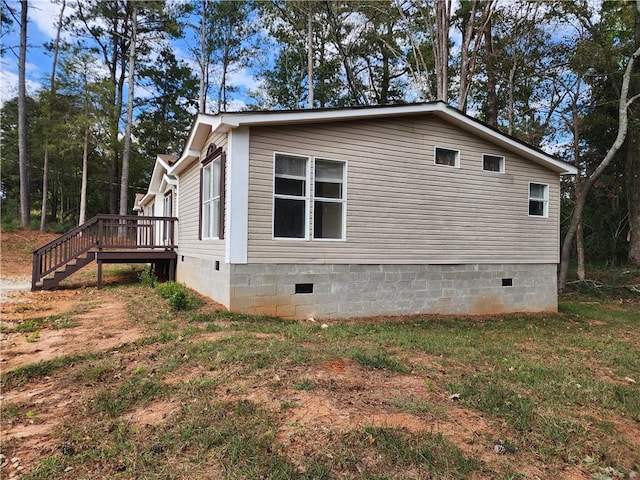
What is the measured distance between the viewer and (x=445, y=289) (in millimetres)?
8547

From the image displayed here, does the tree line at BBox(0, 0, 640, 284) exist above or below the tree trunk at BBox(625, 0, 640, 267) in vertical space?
above

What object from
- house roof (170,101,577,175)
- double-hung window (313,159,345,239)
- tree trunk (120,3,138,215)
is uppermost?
tree trunk (120,3,138,215)

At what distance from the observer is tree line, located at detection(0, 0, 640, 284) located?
14328 mm

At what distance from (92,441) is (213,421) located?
0.82 meters

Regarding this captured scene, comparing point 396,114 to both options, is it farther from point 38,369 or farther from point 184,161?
point 38,369

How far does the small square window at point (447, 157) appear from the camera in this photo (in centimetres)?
846

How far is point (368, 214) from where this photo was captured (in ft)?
24.9

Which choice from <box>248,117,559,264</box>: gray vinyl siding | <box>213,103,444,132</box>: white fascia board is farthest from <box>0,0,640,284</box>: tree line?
<box>213,103,444,132</box>: white fascia board

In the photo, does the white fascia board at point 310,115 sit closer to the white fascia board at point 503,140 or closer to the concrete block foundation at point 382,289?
the white fascia board at point 503,140

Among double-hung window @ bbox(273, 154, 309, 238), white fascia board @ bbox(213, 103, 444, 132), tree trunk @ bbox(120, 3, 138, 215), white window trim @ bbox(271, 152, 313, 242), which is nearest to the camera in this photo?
white fascia board @ bbox(213, 103, 444, 132)

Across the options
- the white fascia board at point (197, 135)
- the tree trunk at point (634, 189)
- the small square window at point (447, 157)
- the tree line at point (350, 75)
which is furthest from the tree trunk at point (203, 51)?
the tree trunk at point (634, 189)

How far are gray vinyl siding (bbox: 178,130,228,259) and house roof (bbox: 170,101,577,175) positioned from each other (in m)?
0.24

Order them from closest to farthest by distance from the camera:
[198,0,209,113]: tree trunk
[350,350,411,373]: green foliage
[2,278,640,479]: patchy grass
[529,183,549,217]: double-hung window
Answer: [2,278,640,479]: patchy grass < [350,350,411,373]: green foliage < [529,183,549,217]: double-hung window < [198,0,209,113]: tree trunk

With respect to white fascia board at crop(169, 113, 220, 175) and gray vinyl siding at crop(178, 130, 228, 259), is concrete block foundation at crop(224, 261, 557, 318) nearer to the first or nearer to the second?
gray vinyl siding at crop(178, 130, 228, 259)
